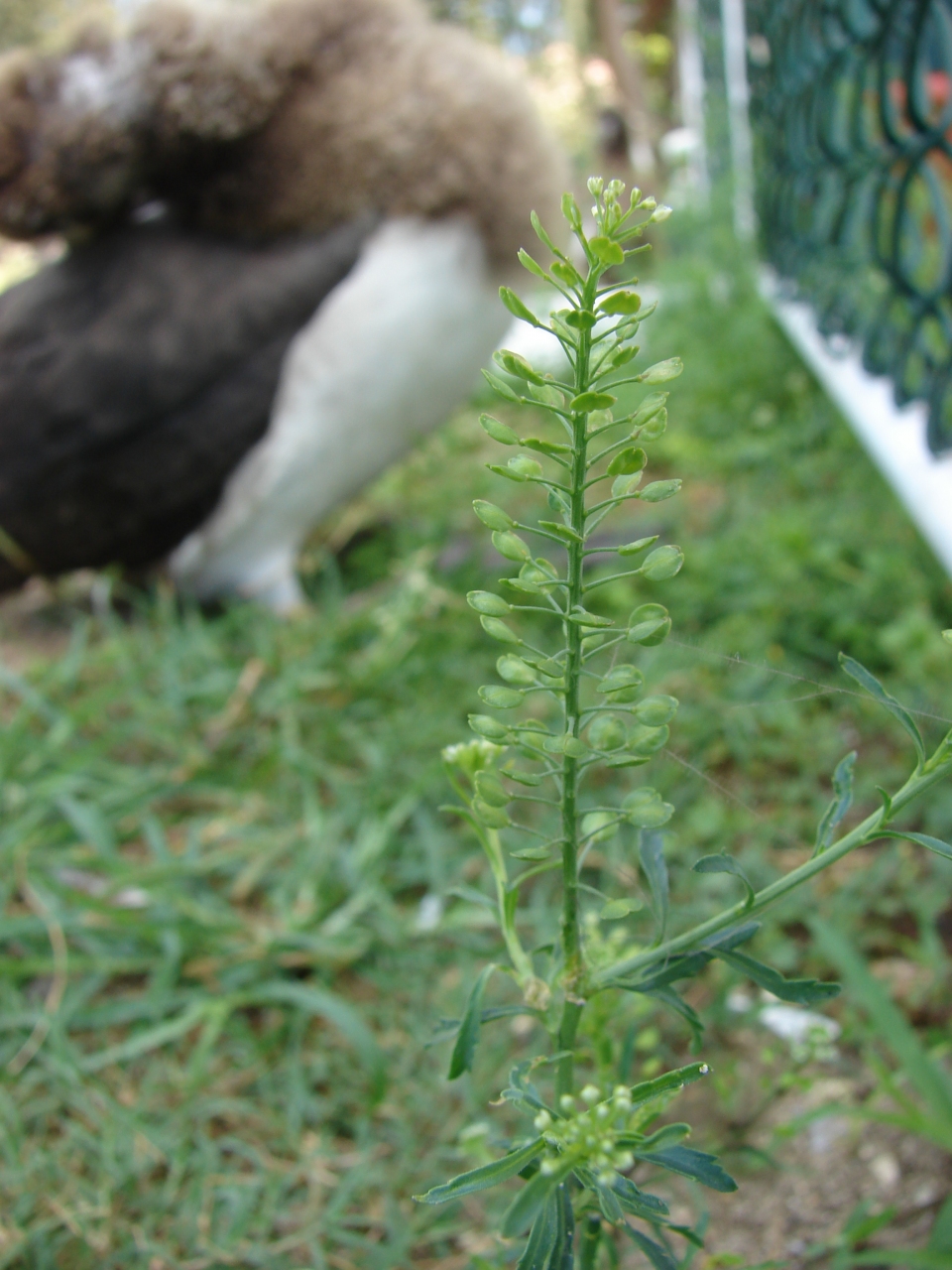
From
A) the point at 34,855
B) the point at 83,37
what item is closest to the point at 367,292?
the point at 83,37

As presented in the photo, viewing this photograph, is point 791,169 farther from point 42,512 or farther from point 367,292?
point 42,512

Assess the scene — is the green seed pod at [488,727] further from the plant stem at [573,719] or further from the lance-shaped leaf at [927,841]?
the lance-shaped leaf at [927,841]

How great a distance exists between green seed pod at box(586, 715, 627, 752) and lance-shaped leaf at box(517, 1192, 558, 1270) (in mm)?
205

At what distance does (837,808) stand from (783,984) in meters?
0.09

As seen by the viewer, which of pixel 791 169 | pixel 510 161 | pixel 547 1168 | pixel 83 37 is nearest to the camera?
pixel 547 1168

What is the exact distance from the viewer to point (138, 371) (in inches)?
74.6

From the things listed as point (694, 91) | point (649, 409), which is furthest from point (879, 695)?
point (694, 91)

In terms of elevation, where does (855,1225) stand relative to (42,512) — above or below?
below

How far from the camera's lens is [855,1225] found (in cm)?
83

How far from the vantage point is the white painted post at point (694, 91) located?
4773 mm

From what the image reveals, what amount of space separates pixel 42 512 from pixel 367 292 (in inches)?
30.7

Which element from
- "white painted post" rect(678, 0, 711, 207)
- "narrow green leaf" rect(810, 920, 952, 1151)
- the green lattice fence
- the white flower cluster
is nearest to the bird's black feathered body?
the green lattice fence

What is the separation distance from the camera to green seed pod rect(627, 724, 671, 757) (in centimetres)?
44

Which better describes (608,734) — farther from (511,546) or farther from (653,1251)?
(653,1251)
